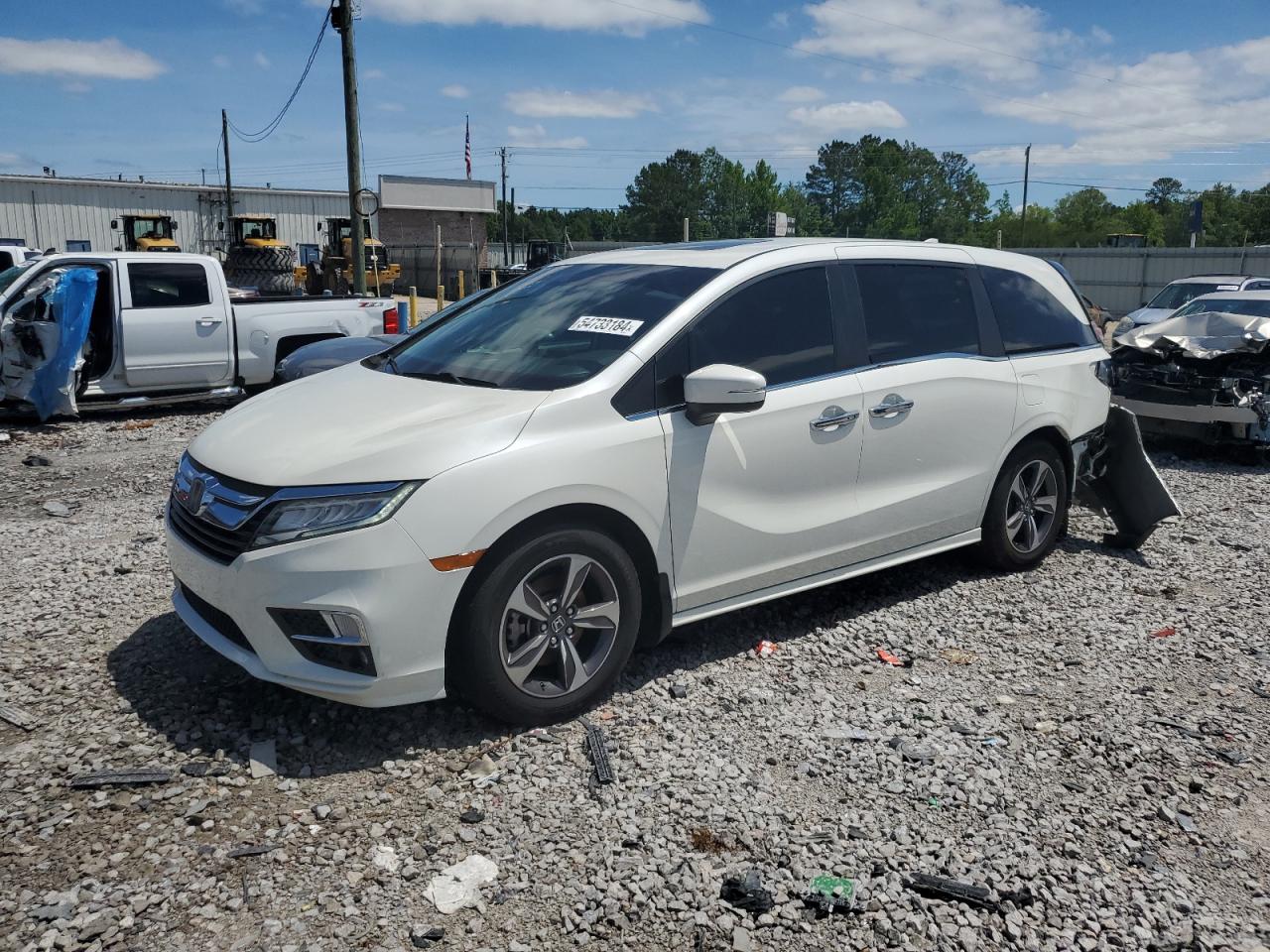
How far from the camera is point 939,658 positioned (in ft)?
15.9

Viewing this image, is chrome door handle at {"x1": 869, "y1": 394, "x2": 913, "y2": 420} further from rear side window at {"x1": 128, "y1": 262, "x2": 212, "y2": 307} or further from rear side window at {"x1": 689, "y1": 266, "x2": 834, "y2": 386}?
rear side window at {"x1": 128, "y1": 262, "x2": 212, "y2": 307}

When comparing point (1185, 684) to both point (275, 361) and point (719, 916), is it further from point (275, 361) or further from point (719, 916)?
point (275, 361)

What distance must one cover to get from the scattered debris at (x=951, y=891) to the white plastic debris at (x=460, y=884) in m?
1.26

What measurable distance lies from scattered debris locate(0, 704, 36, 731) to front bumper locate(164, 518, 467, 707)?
904mm

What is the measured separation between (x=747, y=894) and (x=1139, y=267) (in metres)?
38.6

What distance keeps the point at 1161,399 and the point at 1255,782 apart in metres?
6.82

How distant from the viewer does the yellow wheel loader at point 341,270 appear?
126ft

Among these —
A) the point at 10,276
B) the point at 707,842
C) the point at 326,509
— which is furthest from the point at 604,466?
the point at 10,276

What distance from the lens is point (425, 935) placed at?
9.29 feet

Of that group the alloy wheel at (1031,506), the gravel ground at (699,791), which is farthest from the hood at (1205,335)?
the gravel ground at (699,791)

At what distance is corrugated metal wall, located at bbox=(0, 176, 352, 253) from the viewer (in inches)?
1919

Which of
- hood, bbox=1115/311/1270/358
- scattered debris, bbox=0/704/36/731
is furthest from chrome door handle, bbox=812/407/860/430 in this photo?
hood, bbox=1115/311/1270/358

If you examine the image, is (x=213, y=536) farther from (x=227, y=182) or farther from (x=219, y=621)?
(x=227, y=182)

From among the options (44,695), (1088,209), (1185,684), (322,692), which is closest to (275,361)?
(44,695)
